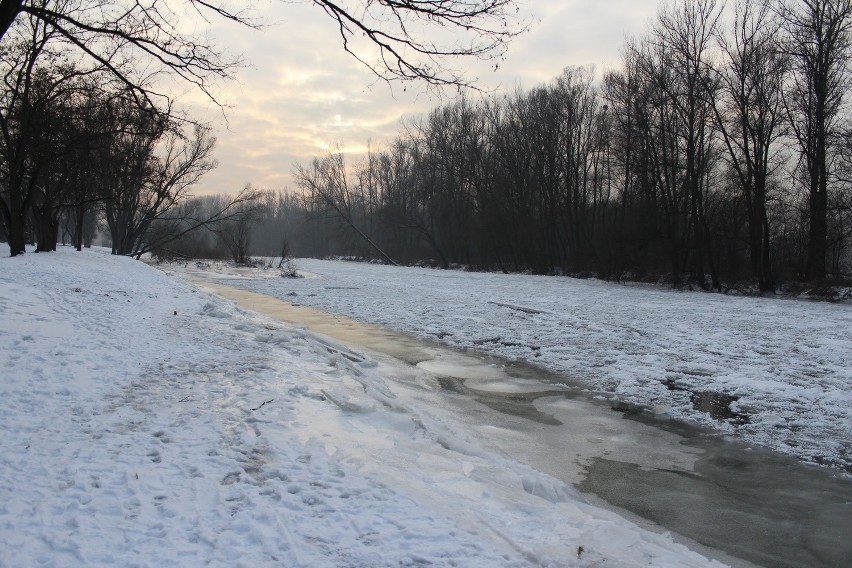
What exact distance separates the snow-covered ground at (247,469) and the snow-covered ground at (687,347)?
1.36 feet

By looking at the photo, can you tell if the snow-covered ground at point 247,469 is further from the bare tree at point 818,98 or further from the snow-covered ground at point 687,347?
the bare tree at point 818,98

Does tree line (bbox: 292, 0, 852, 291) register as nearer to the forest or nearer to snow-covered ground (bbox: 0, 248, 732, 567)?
the forest

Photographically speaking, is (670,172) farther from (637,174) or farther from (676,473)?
(676,473)

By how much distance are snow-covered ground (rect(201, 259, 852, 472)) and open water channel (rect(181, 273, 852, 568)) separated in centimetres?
58

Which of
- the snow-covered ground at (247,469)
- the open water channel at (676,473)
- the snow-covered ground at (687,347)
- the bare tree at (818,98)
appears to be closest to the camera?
the snow-covered ground at (247,469)

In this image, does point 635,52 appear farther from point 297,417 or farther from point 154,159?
point 297,417

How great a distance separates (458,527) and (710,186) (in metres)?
32.9

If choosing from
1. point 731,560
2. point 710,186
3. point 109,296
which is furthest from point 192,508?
point 710,186

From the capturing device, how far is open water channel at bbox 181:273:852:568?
12.4ft

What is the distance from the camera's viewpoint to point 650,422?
632 centimetres

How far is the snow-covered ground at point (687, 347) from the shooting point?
6.45m

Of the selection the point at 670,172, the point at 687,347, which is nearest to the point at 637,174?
the point at 670,172

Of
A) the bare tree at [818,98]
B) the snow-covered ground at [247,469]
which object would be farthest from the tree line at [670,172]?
the snow-covered ground at [247,469]

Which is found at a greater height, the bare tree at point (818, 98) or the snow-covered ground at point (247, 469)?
the bare tree at point (818, 98)
